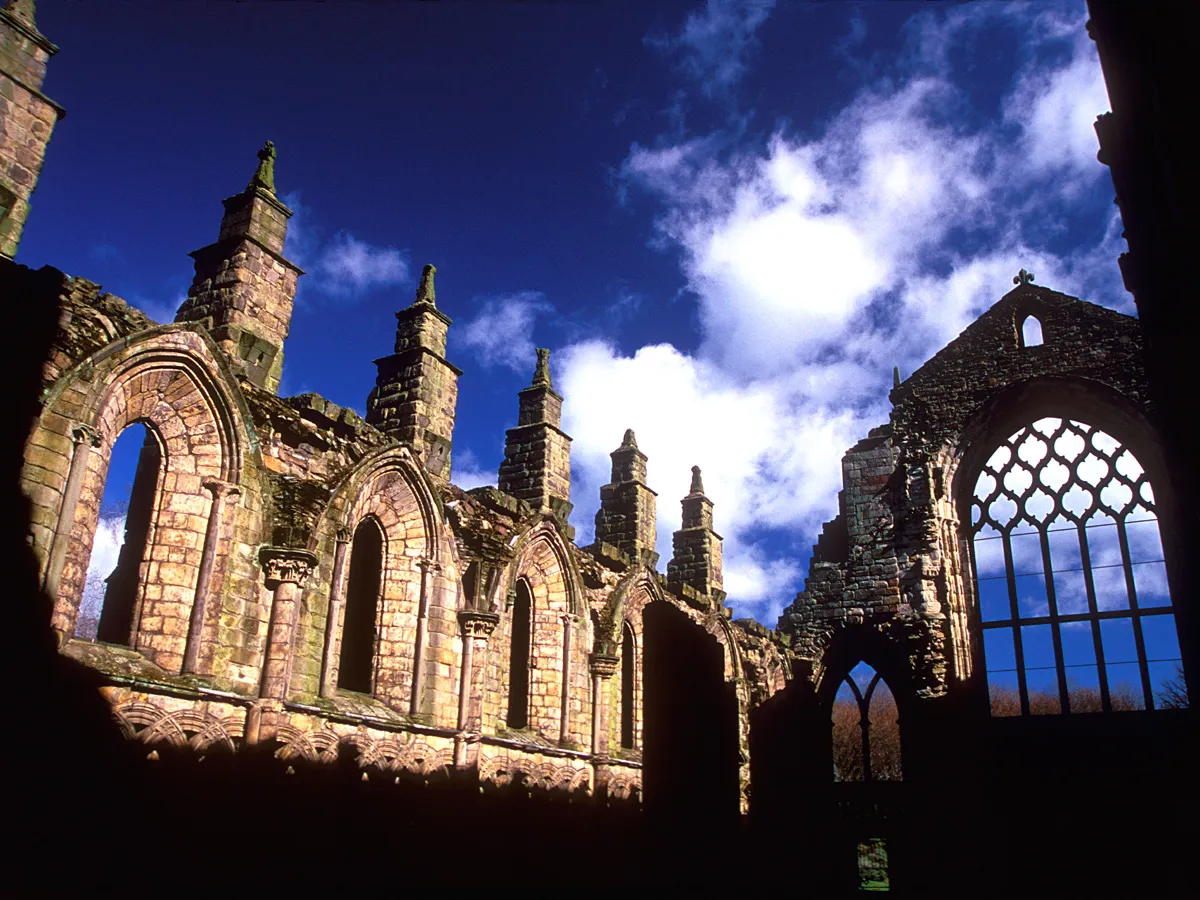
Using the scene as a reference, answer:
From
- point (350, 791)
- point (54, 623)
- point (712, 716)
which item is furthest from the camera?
point (54, 623)

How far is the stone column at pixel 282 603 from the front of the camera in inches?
332

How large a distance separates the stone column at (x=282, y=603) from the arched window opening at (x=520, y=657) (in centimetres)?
407

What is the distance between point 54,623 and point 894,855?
9.64 meters

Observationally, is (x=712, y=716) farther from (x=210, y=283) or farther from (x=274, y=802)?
(x=210, y=283)

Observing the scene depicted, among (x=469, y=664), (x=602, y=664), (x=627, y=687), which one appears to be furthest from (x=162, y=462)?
(x=627, y=687)

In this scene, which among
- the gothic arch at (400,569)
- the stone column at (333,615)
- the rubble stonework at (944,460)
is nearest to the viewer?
the stone column at (333,615)

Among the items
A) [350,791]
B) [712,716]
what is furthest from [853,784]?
[712,716]

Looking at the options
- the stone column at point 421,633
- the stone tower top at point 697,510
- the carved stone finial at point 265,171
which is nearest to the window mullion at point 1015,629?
the stone tower top at point 697,510

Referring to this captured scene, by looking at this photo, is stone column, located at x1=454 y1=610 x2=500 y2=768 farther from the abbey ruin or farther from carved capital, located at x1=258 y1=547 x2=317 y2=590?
carved capital, located at x1=258 y1=547 x2=317 y2=590

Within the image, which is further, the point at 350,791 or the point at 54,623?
the point at 54,623

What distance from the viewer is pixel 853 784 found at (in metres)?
13.0

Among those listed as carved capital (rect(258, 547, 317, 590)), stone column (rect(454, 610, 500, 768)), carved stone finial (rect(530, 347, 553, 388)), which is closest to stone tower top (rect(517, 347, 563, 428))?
carved stone finial (rect(530, 347, 553, 388))

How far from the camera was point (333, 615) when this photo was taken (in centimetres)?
933

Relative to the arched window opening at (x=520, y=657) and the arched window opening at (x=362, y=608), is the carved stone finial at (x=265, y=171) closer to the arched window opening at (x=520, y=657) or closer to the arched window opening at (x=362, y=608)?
the arched window opening at (x=362, y=608)
